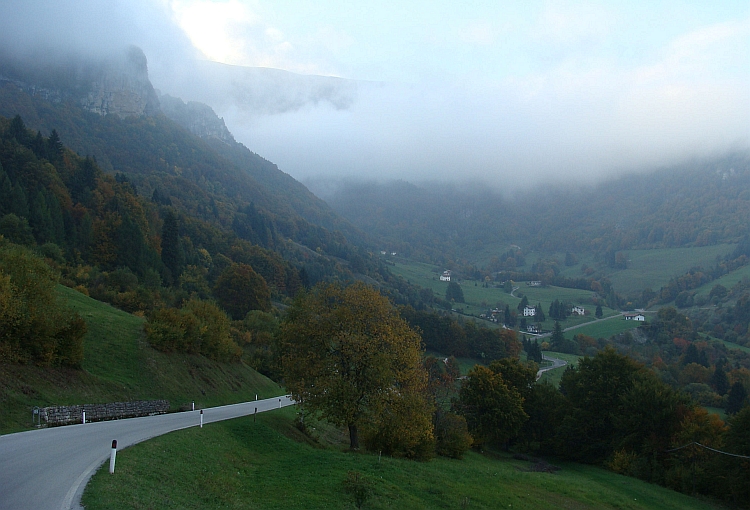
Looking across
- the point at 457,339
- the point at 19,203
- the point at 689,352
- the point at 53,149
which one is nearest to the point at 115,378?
the point at 19,203

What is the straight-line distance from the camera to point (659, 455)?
5219 cm

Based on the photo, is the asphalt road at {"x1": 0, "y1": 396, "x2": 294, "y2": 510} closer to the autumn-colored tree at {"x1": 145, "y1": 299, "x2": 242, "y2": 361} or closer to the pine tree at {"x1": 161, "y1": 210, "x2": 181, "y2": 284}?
the autumn-colored tree at {"x1": 145, "y1": 299, "x2": 242, "y2": 361}

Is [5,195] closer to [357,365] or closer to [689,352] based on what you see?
[357,365]

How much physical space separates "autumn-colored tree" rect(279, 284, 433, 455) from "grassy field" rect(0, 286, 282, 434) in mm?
10925

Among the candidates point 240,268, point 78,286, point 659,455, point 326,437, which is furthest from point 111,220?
point 659,455

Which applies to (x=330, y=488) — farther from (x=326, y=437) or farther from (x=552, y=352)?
(x=552, y=352)

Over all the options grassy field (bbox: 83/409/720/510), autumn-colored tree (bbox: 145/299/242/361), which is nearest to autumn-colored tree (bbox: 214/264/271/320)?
autumn-colored tree (bbox: 145/299/242/361)

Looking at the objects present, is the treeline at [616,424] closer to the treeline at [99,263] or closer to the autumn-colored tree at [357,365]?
the autumn-colored tree at [357,365]

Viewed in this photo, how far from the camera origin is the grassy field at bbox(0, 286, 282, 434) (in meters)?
26.7

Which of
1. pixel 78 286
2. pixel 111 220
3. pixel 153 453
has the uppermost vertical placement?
pixel 111 220

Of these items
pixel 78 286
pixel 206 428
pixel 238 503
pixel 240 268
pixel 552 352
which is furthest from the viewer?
pixel 552 352

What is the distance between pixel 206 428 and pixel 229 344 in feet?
84.3

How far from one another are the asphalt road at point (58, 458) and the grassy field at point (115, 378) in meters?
3.00

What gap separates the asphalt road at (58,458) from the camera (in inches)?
530
